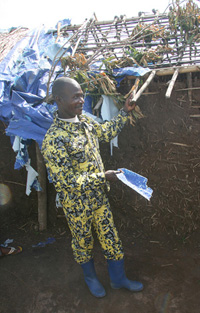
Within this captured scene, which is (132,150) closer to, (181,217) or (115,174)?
(181,217)

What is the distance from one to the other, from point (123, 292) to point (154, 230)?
42.7 inches

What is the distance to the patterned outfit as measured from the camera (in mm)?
2344

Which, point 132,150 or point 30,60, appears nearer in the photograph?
point 132,150

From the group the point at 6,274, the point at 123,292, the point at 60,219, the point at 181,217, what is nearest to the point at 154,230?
the point at 181,217

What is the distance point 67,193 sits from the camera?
2502 mm

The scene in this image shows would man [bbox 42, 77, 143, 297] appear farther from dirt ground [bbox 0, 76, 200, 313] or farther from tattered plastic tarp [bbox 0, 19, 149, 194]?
tattered plastic tarp [bbox 0, 19, 149, 194]

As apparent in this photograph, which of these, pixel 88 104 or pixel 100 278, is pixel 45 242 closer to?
pixel 100 278

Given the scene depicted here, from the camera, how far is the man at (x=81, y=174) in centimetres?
235

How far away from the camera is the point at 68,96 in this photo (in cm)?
242

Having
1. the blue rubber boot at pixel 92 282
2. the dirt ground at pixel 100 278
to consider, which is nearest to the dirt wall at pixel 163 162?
the dirt ground at pixel 100 278

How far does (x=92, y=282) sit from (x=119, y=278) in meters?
0.29

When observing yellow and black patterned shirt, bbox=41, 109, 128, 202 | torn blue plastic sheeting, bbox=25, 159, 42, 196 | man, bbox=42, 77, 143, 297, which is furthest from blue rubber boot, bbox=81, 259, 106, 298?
torn blue plastic sheeting, bbox=25, 159, 42, 196

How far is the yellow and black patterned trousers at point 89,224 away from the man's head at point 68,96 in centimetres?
76

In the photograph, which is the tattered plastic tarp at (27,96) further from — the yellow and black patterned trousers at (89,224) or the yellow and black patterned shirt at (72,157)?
the yellow and black patterned trousers at (89,224)
